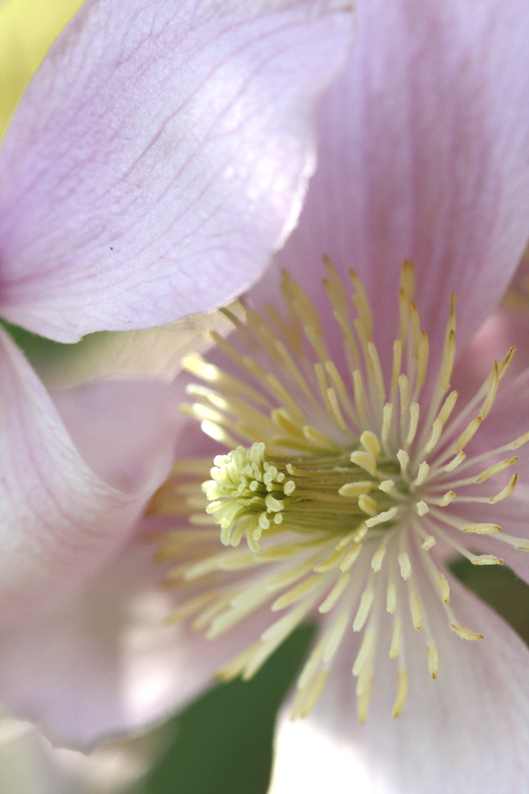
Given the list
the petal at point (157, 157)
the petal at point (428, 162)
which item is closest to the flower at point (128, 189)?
the petal at point (157, 157)

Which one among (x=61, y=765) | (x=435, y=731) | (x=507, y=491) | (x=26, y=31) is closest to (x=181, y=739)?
(x=61, y=765)

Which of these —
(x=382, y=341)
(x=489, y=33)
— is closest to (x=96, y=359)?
(x=382, y=341)

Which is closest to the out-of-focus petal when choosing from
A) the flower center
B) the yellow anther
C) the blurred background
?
the blurred background

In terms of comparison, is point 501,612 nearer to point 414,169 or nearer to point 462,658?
point 462,658

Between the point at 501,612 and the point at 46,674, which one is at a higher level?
the point at 501,612

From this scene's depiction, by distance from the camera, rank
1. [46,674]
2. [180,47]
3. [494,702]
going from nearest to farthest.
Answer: [180,47] < [494,702] < [46,674]

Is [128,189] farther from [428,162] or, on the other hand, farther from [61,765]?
[61,765]

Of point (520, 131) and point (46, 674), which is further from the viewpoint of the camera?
point (46, 674)

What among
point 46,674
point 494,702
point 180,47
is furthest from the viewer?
point 46,674
